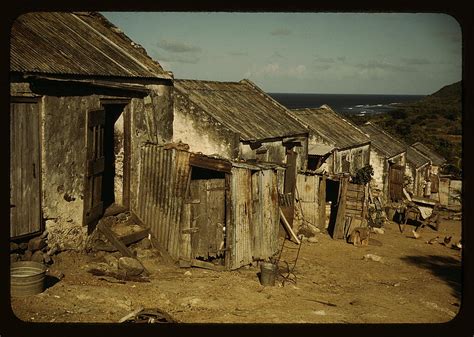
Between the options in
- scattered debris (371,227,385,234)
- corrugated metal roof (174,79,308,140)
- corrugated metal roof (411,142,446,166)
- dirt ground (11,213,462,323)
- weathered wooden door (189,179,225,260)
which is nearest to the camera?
dirt ground (11,213,462,323)

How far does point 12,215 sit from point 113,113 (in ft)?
14.8

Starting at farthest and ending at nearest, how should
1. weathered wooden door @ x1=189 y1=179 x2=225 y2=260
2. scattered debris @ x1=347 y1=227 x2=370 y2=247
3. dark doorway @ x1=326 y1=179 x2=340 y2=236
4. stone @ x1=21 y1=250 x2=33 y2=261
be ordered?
dark doorway @ x1=326 y1=179 x2=340 y2=236, scattered debris @ x1=347 y1=227 x2=370 y2=247, weathered wooden door @ x1=189 y1=179 x2=225 y2=260, stone @ x1=21 y1=250 x2=33 y2=261

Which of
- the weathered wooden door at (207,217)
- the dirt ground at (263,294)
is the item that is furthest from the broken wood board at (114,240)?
the weathered wooden door at (207,217)

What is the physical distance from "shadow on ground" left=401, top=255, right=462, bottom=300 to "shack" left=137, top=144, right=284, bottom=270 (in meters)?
5.25

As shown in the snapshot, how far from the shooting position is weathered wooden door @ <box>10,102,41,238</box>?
9.28 metres

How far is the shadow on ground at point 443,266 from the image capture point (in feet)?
43.3

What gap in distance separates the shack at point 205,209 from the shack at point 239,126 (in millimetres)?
1935

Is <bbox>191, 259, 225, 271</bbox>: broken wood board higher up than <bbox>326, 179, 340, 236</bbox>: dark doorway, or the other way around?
<bbox>326, 179, 340, 236</bbox>: dark doorway

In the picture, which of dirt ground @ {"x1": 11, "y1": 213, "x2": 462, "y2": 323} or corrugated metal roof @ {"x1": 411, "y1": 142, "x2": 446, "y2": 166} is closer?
dirt ground @ {"x1": 11, "y1": 213, "x2": 462, "y2": 323}

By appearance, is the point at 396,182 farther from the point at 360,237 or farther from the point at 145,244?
the point at 145,244

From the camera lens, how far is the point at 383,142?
28.6 metres

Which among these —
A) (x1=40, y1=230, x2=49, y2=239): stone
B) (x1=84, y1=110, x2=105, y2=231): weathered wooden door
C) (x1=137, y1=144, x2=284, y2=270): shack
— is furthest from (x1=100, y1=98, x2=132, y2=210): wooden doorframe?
(x1=40, y1=230, x2=49, y2=239): stone

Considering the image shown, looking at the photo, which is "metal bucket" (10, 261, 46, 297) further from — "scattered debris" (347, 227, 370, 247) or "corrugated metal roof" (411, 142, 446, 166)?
"corrugated metal roof" (411, 142, 446, 166)

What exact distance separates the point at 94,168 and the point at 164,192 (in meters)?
1.88
